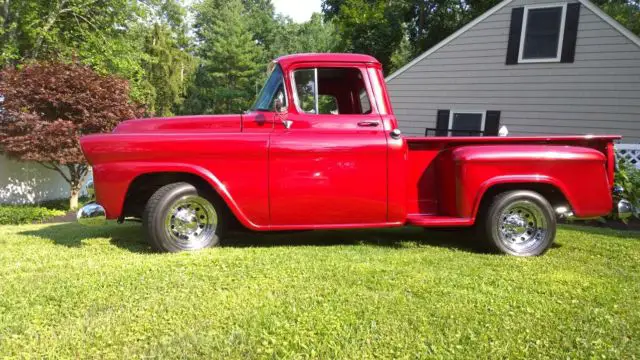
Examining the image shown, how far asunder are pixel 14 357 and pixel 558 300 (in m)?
3.44

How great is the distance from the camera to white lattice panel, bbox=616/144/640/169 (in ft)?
28.9

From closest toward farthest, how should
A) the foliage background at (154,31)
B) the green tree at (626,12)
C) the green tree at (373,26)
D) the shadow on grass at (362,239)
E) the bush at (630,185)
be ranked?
the shadow on grass at (362,239) < the bush at (630,185) < the foliage background at (154,31) < the green tree at (373,26) < the green tree at (626,12)

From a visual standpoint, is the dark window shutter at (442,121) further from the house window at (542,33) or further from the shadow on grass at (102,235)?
the shadow on grass at (102,235)

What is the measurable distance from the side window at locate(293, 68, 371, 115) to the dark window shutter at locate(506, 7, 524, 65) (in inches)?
333

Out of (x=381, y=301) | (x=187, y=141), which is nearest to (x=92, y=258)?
(x=187, y=141)

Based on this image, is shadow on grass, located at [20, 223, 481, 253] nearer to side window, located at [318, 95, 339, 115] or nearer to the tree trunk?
side window, located at [318, 95, 339, 115]

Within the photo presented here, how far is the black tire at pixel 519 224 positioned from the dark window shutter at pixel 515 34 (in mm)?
8526

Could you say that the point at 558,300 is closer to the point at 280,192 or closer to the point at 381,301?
the point at 381,301

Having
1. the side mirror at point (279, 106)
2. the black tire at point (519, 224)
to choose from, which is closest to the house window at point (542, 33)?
the black tire at point (519, 224)

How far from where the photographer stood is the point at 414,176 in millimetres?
4676

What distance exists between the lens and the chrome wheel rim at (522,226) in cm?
446

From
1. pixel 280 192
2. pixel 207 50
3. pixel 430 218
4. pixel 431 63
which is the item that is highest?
pixel 207 50

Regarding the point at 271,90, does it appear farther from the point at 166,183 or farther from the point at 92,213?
the point at 92,213

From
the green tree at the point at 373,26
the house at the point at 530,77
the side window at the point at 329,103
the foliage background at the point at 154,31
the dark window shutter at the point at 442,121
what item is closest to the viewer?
the side window at the point at 329,103
